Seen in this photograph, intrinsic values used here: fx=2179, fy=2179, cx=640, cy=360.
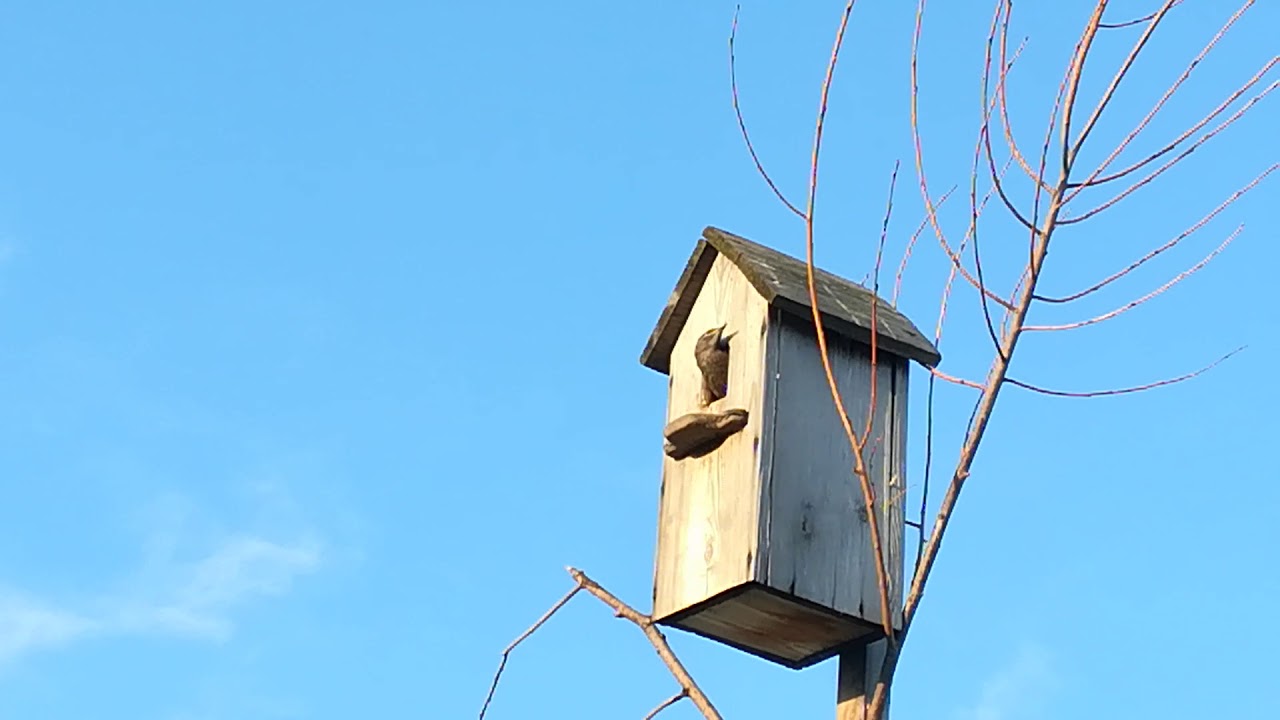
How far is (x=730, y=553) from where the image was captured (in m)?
4.42

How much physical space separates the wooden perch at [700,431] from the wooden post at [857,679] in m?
0.55

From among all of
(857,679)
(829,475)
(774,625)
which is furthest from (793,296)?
(857,679)

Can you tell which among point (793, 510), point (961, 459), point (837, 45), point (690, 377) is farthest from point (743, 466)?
point (837, 45)

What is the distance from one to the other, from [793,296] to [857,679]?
0.87 metres

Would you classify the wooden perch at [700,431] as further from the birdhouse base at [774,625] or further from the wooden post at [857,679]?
the wooden post at [857,679]

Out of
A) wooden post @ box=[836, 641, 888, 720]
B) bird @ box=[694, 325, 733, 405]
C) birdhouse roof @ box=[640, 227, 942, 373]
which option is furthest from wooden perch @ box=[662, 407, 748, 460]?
wooden post @ box=[836, 641, 888, 720]

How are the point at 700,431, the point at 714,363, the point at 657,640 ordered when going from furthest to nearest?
the point at 714,363, the point at 700,431, the point at 657,640

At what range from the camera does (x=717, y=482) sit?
15.1ft

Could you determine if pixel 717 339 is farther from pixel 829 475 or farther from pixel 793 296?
pixel 829 475

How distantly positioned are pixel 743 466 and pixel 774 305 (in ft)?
1.22

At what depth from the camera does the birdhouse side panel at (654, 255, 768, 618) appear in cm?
443

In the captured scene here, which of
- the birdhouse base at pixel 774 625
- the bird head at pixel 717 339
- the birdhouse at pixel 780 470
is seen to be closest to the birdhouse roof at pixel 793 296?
the birdhouse at pixel 780 470

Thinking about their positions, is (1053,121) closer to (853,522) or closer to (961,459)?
(961,459)

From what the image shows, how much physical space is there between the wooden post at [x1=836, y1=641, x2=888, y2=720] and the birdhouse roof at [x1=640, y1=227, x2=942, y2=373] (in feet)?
2.24
